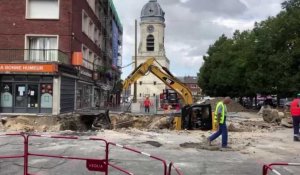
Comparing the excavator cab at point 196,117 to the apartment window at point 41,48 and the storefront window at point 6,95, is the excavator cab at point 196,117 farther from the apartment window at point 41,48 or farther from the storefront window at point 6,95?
the storefront window at point 6,95

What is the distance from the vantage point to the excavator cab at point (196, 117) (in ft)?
84.8

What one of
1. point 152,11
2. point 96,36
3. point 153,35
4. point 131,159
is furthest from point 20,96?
point 152,11

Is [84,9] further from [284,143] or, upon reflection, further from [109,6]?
[284,143]

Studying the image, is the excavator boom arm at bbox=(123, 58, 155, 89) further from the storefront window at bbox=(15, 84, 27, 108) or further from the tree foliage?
the tree foliage

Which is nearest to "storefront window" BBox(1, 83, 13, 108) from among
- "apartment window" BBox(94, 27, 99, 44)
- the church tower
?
"apartment window" BBox(94, 27, 99, 44)

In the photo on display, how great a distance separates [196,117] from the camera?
26312 millimetres

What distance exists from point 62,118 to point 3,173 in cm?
1914

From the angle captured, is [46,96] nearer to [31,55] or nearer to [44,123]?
[31,55]

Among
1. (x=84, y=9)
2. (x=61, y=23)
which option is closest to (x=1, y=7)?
(x=61, y=23)

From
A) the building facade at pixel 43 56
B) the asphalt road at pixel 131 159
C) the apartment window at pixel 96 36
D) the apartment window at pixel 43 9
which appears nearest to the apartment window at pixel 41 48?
the building facade at pixel 43 56

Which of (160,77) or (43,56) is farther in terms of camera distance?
(43,56)

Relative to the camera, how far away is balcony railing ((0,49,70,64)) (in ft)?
118

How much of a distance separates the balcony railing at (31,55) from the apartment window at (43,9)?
2722 mm

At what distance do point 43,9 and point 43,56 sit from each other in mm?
3581
